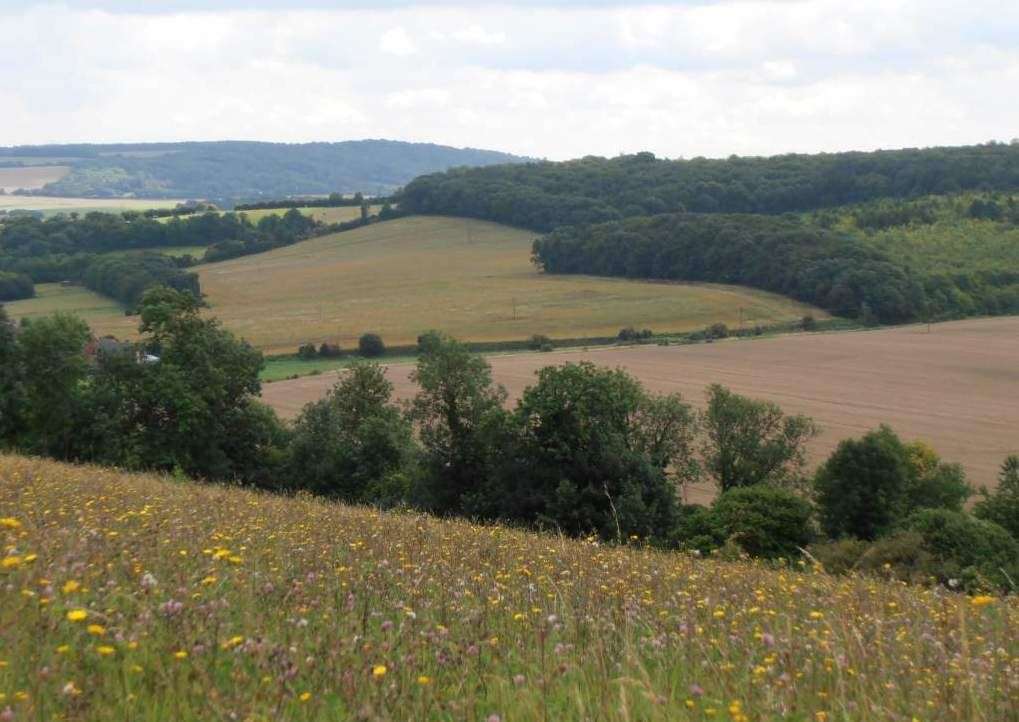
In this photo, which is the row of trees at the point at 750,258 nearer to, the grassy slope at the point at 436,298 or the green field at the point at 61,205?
the grassy slope at the point at 436,298

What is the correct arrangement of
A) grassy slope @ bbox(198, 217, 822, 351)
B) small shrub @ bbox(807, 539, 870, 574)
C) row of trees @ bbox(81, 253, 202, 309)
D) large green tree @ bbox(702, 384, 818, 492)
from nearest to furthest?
small shrub @ bbox(807, 539, 870, 574)
large green tree @ bbox(702, 384, 818, 492)
grassy slope @ bbox(198, 217, 822, 351)
row of trees @ bbox(81, 253, 202, 309)

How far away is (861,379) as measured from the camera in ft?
210

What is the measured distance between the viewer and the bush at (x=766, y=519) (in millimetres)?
27766

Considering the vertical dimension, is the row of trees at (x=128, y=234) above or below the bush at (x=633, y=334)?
above

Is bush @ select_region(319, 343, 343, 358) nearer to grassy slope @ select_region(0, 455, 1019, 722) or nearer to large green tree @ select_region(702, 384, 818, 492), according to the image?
large green tree @ select_region(702, 384, 818, 492)

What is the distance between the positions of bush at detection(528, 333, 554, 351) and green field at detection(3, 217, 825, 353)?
4.42 feet

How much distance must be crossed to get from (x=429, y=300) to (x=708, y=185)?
184ft

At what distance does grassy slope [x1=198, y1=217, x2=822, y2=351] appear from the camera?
8400 centimetres

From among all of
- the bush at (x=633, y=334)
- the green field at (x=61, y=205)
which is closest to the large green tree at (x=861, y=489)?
the bush at (x=633, y=334)

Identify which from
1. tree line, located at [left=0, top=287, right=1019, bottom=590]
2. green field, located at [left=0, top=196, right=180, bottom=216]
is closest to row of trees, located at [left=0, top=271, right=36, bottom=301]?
tree line, located at [left=0, top=287, right=1019, bottom=590]

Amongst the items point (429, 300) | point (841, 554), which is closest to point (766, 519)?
point (841, 554)

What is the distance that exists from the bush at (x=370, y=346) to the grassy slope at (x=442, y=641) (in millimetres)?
68535

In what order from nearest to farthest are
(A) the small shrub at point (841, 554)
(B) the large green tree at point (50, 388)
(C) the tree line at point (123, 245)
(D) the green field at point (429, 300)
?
(A) the small shrub at point (841, 554)
(B) the large green tree at point (50, 388)
(D) the green field at point (429, 300)
(C) the tree line at point (123, 245)

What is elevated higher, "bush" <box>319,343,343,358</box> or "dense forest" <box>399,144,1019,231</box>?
"dense forest" <box>399,144,1019,231</box>
